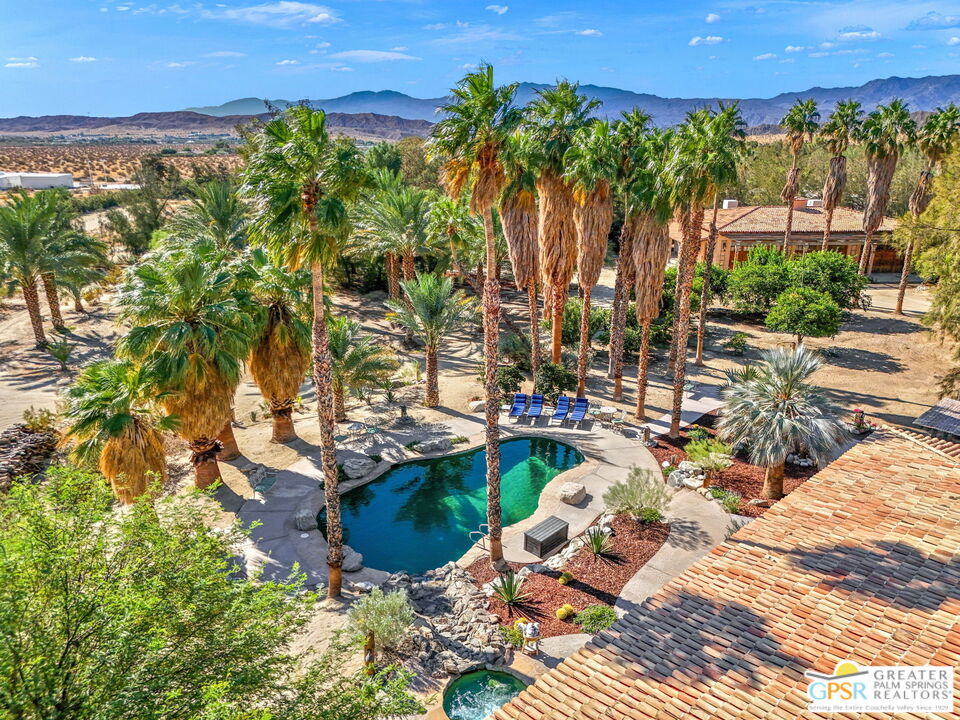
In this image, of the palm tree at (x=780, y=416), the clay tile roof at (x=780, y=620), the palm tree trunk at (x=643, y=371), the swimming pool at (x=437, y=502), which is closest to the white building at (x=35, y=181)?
the swimming pool at (x=437, y=502)

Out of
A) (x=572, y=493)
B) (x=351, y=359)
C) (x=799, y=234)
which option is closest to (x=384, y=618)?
(x=572, y=493)

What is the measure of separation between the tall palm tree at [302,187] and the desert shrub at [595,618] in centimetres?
820

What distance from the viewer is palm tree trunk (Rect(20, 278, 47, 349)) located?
96.9 feet

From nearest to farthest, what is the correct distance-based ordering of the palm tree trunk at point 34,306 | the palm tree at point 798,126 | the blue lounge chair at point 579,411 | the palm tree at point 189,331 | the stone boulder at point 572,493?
the palm tree at point 189,331 < the stone boulder at point 572,493 < the blue lounge chair at point 579,411 < the palm tree trunk at point 34,306 < the palm tree at point 798,126

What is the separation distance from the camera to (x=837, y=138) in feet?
129

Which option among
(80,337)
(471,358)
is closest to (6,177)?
(80,337)

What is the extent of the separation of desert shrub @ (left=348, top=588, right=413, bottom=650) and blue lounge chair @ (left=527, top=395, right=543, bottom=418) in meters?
11.6

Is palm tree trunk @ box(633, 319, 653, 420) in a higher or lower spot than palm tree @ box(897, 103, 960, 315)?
lower

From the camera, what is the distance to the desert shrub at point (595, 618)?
12250 millimetres

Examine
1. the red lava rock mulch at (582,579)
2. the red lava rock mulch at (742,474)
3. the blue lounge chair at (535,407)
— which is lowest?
the red lava rock mulch at (582,579)

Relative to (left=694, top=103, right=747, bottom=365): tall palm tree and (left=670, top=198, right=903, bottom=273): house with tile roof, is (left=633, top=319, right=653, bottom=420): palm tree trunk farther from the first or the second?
(left=670, top=198, right=903, bottom=273): house with tile roof

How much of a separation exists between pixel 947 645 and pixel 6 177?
3958 inches

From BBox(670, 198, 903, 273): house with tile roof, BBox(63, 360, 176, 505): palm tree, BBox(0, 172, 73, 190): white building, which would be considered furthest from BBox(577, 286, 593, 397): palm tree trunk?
BBox(0, 172, 73, 190): white building

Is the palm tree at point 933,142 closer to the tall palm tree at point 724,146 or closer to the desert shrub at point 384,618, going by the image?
the tall palm tree at point 724,146
